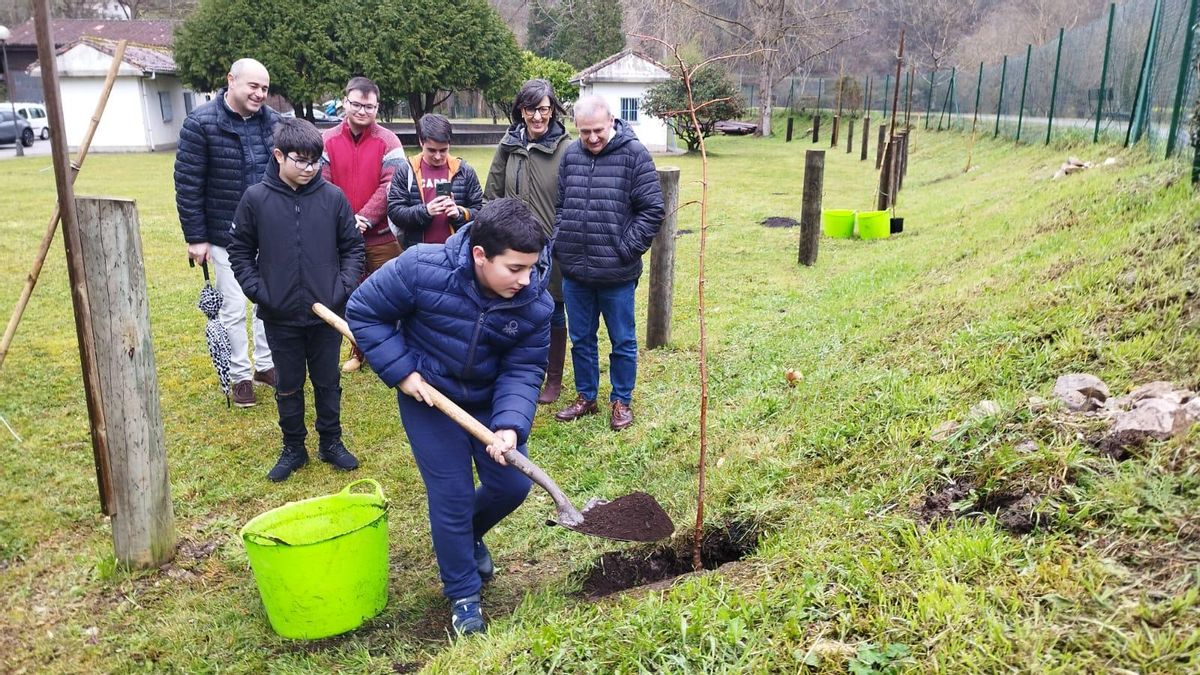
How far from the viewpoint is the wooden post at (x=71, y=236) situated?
279cm

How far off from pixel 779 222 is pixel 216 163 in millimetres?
9307

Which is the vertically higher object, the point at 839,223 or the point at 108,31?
the point at 108,31

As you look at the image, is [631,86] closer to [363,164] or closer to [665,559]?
[363,164]

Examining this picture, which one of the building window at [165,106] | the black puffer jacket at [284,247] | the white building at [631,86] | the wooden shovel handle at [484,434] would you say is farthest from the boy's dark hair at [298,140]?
the building window at [165,106]

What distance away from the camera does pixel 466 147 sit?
31391 mm

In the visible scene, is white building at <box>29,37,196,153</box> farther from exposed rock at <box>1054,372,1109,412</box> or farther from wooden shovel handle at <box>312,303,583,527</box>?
exposed rock at <box>1054,372,1109,412</box>

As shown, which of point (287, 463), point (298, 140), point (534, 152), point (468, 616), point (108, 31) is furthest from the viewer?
point (108, 31)

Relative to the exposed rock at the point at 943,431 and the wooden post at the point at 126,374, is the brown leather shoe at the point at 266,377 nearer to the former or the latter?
the wooden post at the point at 126,374

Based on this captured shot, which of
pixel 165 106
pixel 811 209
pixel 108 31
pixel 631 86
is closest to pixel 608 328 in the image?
pixel 811 209

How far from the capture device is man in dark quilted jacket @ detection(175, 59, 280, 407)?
4.57m

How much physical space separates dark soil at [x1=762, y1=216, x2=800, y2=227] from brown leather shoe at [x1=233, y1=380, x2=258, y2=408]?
28.9 feet

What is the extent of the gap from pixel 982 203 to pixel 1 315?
413 inches

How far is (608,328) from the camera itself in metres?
4.59

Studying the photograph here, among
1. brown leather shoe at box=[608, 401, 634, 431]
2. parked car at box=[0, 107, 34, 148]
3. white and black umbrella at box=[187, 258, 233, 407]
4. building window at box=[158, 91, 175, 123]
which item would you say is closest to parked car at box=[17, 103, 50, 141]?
parked car at box=[0, 107, 34, 148]
